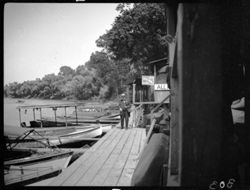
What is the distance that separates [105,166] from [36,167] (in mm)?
2431

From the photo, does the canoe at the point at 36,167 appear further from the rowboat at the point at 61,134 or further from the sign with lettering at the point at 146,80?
the sign with lettering at the point at 146,80

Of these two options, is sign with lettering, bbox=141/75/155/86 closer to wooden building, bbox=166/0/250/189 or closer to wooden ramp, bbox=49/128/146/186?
wooden ramp, bbox=49/128/146/186

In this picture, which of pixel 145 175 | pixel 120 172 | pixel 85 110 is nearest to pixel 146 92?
pixel 85 110

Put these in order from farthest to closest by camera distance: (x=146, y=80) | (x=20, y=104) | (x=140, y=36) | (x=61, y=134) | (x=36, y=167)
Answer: (x=20, y=104)
(x=140, y=36)
(x=61, y=134)
(x=146, y=80)
(x=36, y=167)

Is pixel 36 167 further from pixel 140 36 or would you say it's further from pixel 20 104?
pixel 20 104

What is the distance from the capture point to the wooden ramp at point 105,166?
359 cm

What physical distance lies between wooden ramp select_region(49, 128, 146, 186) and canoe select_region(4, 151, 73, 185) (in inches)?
38.5

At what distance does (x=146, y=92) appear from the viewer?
22.0 m

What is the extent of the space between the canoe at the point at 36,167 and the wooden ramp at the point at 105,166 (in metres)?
0.98

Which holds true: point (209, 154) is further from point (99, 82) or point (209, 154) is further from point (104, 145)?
point (99, 82)

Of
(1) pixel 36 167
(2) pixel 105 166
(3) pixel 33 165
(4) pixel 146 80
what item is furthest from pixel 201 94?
(4) pixel 146 80

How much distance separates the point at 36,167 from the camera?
19.3 ft

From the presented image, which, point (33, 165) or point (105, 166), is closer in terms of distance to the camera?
point (105, 166)

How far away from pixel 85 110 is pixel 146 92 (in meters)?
9.59
